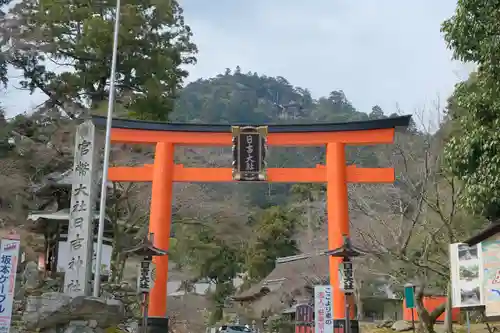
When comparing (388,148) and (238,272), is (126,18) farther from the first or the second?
(238,272)

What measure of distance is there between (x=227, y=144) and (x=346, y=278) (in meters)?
5.18

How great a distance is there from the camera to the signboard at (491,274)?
331 inches

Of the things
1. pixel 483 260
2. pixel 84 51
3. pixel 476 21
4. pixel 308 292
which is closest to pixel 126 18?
pixel 84 51

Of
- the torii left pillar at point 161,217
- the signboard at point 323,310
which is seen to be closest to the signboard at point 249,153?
the torii left pillar at point 161,217

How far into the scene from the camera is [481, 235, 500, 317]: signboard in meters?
8.41

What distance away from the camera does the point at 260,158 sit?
1440 cm

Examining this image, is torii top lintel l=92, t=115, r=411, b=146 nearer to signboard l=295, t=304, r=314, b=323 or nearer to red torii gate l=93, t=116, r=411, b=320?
red torii gate l=93, t=116, r=411, b=320

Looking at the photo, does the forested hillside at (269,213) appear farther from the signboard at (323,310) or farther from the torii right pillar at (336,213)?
the signboard at (323,310)

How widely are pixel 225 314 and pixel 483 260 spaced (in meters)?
25.8

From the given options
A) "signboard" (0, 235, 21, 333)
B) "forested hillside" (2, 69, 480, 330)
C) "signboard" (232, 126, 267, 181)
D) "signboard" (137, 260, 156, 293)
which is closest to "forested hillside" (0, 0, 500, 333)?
"forested hillside" (2, 69, 480, 330)

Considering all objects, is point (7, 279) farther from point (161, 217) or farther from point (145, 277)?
point (161, 217)

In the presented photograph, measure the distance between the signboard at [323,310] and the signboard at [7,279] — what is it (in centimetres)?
603

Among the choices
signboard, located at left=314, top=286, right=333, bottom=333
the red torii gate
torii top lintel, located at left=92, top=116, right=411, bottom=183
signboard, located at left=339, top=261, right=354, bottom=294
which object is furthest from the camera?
torii top lintel, located at left=92, top=116, right=411, bottom=183

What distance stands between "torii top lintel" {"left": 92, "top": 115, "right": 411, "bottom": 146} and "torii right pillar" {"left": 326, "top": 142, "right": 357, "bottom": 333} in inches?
15.5
